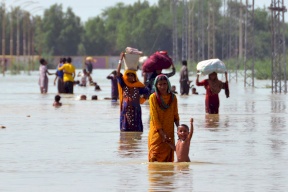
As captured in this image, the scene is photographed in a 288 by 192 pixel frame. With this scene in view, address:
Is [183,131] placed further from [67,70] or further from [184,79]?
[184,79]

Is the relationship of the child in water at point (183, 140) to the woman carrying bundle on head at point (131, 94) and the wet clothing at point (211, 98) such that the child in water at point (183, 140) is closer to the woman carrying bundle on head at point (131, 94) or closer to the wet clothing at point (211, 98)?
the woman carrying bundle on head at point (131, 94)

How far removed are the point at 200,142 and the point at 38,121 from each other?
667 centimetres

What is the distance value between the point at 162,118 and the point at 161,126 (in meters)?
0.11

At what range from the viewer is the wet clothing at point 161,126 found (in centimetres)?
1423

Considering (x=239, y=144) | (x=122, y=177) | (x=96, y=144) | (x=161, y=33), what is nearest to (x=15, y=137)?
(x=96, y=144)

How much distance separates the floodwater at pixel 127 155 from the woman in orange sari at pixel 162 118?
17 cm

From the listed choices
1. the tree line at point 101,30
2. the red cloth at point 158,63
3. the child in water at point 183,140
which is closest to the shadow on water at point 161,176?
the child in water at point 183,140

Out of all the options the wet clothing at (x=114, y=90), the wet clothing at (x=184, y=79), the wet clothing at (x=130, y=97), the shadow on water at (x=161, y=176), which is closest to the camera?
the shadow on water at (x=161, y=176)

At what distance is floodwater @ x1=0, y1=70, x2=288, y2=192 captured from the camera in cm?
1238

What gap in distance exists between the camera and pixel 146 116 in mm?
25938

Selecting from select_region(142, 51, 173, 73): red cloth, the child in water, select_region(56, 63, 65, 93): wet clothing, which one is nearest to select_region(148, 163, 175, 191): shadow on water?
the child in water

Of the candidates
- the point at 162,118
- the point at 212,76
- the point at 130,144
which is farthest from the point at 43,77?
the point at 162,118

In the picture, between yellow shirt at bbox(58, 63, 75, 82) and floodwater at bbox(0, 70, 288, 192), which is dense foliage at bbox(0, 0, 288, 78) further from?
floodwater at bbox(0, 70, 288, 192)

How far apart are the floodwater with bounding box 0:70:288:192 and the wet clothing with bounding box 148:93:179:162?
0.16 m
